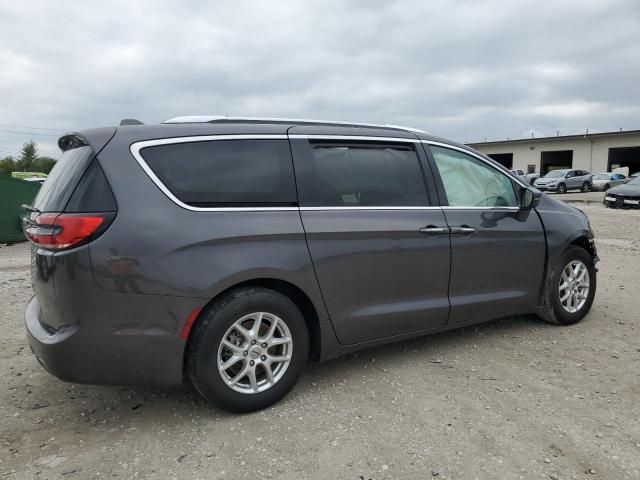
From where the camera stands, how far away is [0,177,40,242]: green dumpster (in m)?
11.2

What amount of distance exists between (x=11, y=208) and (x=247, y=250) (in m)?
10.6

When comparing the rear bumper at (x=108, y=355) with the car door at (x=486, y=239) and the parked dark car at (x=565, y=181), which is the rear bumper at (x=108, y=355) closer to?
the car door at (x=486, y=239)

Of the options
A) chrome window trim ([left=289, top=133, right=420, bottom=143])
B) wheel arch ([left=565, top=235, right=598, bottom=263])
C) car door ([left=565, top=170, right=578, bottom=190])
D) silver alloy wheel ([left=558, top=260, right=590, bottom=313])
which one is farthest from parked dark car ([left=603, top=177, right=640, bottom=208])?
chrome window trim ([left=289, top=133, right=420, bottom=143])

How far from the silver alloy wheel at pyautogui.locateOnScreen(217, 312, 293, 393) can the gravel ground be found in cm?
20

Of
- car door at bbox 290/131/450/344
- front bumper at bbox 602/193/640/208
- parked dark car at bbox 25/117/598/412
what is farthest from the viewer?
front bumper at bbox 602/193/640/208

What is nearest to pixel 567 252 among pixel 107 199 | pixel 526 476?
pixel 526 476

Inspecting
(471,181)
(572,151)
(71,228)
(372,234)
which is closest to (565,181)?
(572,151)

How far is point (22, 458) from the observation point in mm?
2605

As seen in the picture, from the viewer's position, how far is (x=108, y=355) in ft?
8.71

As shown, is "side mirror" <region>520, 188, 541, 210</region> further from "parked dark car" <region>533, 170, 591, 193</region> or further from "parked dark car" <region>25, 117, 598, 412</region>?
"parked dark car" <region>533, 170, 591, 193</region>

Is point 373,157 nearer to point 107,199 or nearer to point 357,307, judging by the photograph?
point 357,307

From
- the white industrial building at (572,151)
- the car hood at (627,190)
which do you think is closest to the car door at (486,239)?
the car hood at (627,190)

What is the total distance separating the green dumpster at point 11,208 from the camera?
440 inches

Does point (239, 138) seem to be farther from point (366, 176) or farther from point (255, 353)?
point (255, 353)
